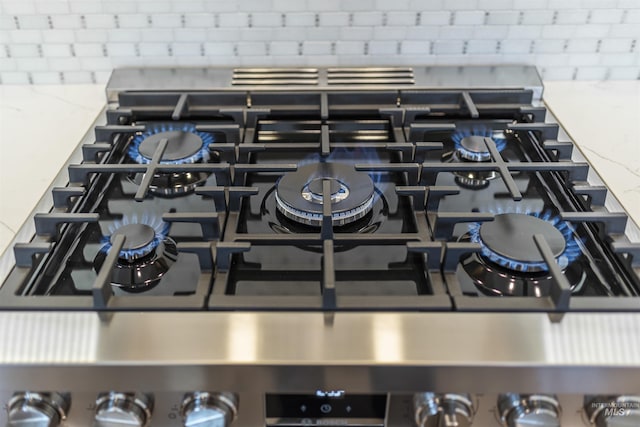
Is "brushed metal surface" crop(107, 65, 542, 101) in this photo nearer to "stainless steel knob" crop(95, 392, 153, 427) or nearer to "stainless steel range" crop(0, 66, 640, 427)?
"stainless steel range" crop(0, 66, 640, 427)

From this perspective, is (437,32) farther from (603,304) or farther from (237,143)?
(603,304)

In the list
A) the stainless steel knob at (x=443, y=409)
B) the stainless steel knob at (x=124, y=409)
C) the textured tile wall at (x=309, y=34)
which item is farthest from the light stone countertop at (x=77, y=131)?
the stainless steel knob at (x=443, y=409)

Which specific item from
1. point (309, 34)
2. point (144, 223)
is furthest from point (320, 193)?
point (309, 34)

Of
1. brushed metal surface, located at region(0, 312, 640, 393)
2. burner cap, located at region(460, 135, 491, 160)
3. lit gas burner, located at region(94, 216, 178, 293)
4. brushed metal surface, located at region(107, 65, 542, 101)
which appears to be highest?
brushed metal surface, located at region(107, 65, 542, 101)

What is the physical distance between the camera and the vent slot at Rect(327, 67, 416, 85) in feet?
3.77

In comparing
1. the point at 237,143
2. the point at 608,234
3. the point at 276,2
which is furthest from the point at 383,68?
the point at 608,234

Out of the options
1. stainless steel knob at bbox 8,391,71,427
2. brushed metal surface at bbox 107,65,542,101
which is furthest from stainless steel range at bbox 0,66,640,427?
brushed metal surface at bbox 107,65,542,101

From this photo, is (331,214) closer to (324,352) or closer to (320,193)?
(320,193)

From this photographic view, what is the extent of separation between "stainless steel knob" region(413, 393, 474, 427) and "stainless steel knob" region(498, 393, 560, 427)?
39 mm

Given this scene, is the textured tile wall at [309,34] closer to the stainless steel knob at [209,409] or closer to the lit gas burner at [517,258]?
the lit gas burner at [517,258]

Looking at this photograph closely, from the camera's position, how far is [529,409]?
637 millimetres

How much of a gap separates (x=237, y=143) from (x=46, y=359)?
0.48m

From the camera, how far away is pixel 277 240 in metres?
0.73

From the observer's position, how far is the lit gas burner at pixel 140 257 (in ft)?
2.35
